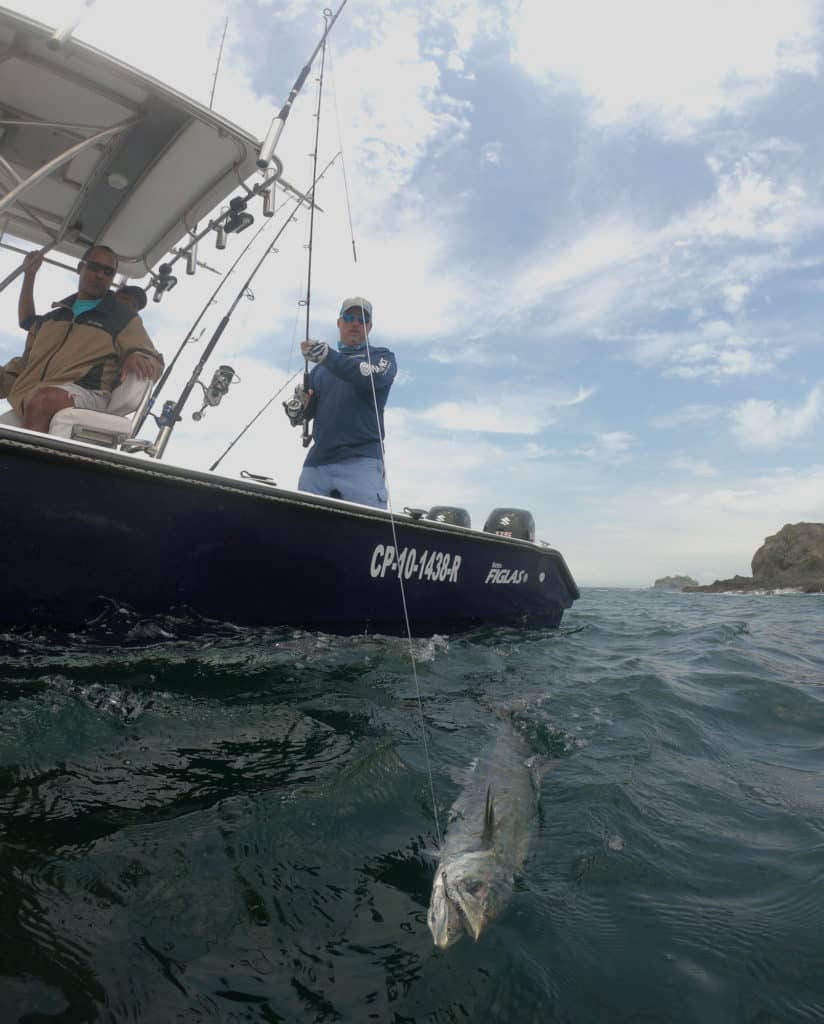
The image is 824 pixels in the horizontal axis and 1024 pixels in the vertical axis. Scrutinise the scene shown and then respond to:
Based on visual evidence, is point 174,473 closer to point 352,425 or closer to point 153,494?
point 153,494

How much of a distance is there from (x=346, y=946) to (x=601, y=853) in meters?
0.97

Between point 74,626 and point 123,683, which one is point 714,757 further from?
point 74,626

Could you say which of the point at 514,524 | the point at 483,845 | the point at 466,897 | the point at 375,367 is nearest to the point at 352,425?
the point at 375,367

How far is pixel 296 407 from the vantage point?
5.09 meters

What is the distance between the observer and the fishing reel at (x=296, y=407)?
509 centimetres

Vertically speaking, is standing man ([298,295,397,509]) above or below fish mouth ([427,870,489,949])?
above

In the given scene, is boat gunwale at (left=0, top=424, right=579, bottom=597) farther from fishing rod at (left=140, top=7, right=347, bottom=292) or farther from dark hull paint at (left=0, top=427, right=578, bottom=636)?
fishing rod at (left=140, top=7, right=347, bottom=292)

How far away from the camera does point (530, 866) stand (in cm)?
185

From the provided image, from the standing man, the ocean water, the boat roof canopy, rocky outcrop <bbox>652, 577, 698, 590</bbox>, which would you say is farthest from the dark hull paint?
rocky outcrop <bbox>652, 577, 698, 590</bbox>

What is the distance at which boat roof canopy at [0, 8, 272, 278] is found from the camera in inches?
126

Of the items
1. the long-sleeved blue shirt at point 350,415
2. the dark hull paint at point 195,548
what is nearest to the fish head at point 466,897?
the dark hull paint at point 195,548

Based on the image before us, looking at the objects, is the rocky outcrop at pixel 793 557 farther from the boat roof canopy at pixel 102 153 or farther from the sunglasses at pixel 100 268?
the sunglasses at pixel 100 268

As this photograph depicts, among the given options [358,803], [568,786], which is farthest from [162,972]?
[568,786]

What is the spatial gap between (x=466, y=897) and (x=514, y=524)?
5.73 metres
